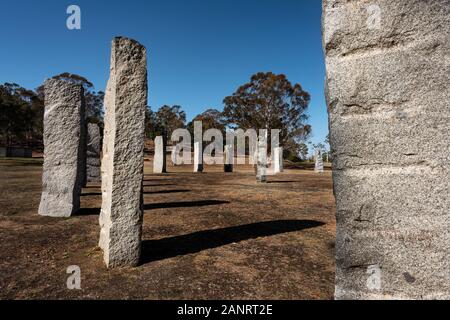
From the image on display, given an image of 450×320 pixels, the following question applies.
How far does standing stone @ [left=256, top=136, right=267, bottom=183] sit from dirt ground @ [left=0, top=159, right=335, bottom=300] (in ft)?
19.4

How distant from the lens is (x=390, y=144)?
1534 millimetres

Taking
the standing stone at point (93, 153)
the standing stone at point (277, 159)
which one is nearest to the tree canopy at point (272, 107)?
the standing stone at point (277, 159)

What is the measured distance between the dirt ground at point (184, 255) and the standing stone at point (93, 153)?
4172mm

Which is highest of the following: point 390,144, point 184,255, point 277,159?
point 277,159

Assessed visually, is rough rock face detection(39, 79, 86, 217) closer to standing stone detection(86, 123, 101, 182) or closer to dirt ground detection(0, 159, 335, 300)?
dirt ground detection(0, 159, 335, 300)

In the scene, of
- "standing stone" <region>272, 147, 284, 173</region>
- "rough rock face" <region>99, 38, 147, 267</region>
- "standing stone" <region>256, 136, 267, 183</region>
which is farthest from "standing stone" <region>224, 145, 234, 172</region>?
"rough rock face" <region>99, 38, 147, 267</region>

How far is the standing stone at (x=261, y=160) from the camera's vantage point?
12234mm

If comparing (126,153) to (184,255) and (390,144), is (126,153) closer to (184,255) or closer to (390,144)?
(184,255)

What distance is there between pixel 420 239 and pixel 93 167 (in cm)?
1089

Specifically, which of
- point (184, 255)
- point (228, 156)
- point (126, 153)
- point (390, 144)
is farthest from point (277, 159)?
point (390, 144)

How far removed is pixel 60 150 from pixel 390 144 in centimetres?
565

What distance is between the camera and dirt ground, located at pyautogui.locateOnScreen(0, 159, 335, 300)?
9.06 ft

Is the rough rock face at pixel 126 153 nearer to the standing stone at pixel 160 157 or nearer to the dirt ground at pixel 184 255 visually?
the dirt ground at pixel 184 255

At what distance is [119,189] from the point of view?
3.28 metres
